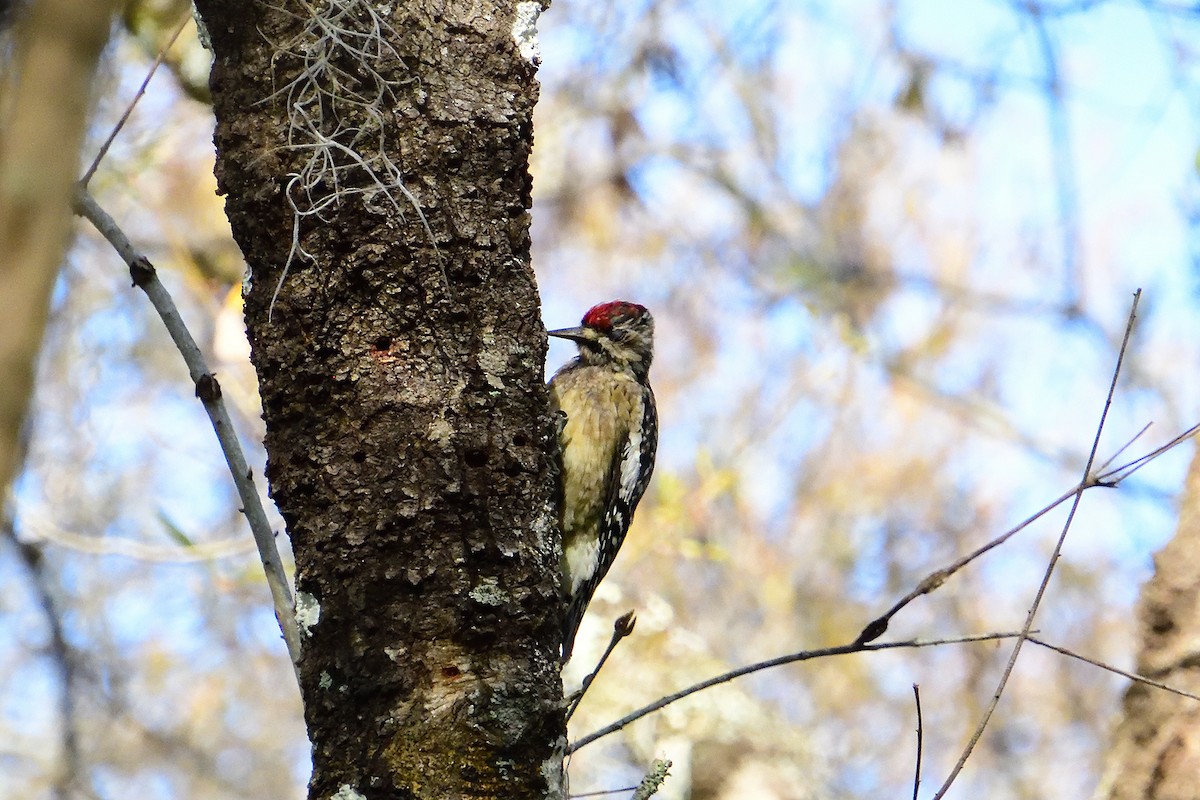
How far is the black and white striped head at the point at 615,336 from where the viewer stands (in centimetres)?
445

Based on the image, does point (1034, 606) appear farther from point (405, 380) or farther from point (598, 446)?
point (598, 446)

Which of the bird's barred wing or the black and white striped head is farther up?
the black and white striped head

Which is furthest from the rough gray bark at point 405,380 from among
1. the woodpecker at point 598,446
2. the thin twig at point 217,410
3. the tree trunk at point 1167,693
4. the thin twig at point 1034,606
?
the tree trunk at point 1167,693

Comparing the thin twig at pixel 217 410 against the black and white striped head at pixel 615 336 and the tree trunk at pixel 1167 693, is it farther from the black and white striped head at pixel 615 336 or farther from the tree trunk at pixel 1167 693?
the tree trunk at pixel 1167 693

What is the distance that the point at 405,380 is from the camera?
225 cm

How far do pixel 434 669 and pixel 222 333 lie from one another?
107 inches

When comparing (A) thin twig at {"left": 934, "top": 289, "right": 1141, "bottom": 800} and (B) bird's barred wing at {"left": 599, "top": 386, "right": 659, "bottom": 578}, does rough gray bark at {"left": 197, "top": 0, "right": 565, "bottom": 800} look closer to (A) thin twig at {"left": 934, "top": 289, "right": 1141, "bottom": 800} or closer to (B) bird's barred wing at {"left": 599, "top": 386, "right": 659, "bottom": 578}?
(A) thin twig at {"left": 934, "top": 289, "right": 1141, "bottom": 800}

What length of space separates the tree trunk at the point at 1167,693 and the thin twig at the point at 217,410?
2.63 m

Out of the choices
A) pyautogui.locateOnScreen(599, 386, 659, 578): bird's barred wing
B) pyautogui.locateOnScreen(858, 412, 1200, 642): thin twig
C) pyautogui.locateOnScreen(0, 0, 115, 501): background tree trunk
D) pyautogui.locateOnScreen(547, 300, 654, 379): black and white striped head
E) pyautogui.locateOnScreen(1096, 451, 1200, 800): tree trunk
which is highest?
pyautogui.locateOnScreen(547, 300, 654, 379): black and white striped head

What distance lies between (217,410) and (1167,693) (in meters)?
2.88

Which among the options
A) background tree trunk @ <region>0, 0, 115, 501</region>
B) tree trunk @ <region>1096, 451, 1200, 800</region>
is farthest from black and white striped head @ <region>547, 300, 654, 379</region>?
background tree trunk @ <region>0, 0, 115, 501</region>

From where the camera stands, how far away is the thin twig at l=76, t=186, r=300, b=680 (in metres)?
2.35

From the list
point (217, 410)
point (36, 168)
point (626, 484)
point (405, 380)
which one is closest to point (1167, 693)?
point (626, 484)

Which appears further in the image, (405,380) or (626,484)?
(626,484)
